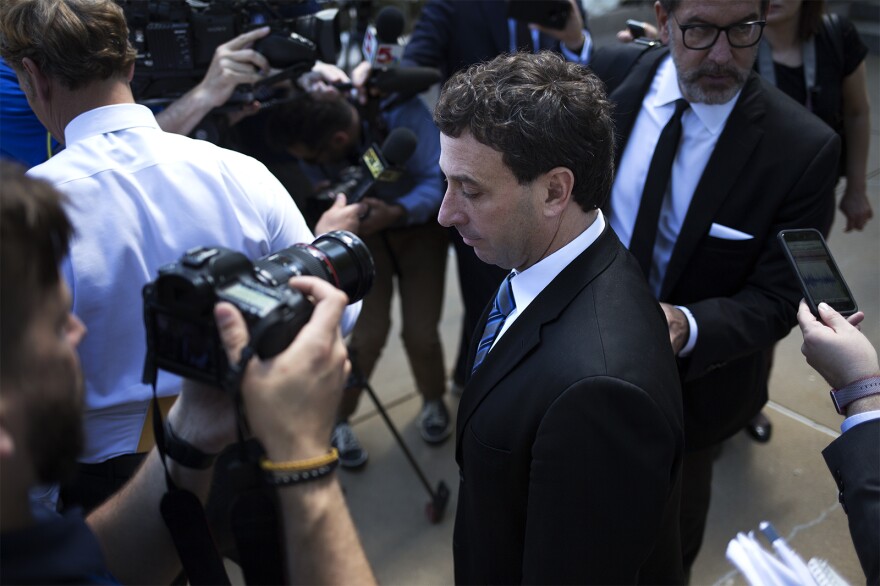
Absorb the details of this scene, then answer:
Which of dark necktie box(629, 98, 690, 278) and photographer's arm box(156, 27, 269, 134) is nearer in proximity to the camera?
dark necktie box(629, 98, 690, 278)

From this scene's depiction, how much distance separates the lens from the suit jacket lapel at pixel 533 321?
5.14ft

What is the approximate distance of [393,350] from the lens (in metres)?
4.48

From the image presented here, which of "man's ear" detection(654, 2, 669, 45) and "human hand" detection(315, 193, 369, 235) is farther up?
"man's ear" detection(654, 2, 669, 45)

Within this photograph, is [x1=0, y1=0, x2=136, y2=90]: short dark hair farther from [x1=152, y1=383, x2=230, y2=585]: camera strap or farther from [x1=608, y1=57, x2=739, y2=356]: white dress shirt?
[x1=608, y1=57, x2=739, y2=356]: white dress shirt

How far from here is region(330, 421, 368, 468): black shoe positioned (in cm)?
354

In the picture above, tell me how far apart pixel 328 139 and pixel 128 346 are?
5.10 feet

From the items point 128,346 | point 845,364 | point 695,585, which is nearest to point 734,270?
point 845,364

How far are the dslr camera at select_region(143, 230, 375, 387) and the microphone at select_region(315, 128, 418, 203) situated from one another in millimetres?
1560

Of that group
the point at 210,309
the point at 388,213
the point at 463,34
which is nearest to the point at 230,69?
the point at 388,213

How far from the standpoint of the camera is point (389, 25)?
3.20 m

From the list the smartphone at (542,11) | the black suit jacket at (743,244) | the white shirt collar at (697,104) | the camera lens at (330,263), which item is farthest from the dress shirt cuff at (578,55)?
the camera lens at (330,263)

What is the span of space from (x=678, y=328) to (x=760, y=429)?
5.47 feet

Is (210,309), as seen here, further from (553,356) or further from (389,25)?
(389,25)

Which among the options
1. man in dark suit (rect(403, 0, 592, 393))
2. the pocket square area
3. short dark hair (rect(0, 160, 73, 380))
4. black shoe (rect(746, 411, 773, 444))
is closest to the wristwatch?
the pocket square area
